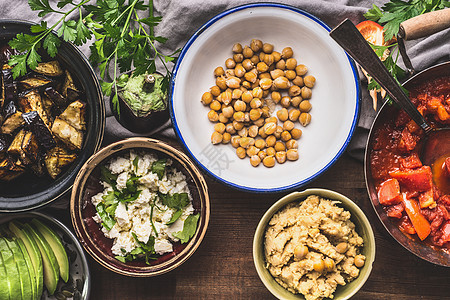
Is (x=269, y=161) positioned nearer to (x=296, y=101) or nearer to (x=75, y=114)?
(x=296, y=101)

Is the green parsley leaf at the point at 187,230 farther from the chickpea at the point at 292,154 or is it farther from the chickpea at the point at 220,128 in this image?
the chickpea at the point at 292,154

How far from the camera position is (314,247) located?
262 centimetres

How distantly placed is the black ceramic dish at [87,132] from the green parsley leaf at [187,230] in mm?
640

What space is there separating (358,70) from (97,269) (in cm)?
195

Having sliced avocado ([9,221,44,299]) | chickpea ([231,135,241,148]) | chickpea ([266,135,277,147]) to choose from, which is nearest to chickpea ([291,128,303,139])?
chickpea ([266,135,277,147])

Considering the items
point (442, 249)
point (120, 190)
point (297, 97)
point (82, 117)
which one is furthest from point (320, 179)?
point (82, 117)

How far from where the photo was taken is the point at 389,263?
297 cm

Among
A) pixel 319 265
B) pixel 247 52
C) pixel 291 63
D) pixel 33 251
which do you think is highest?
pixel 247 52

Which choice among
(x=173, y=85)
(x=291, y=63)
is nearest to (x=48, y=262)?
(x=173, y=85)

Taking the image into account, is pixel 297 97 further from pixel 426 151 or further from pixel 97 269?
pixel 97 269

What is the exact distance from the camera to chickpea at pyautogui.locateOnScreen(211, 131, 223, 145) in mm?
2885

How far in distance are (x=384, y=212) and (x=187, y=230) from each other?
1083 mm

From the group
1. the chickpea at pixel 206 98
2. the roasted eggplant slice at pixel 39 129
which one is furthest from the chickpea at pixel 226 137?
the roasted eggplant slice at pixel 39 129

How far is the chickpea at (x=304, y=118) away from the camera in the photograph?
2.90 meters
